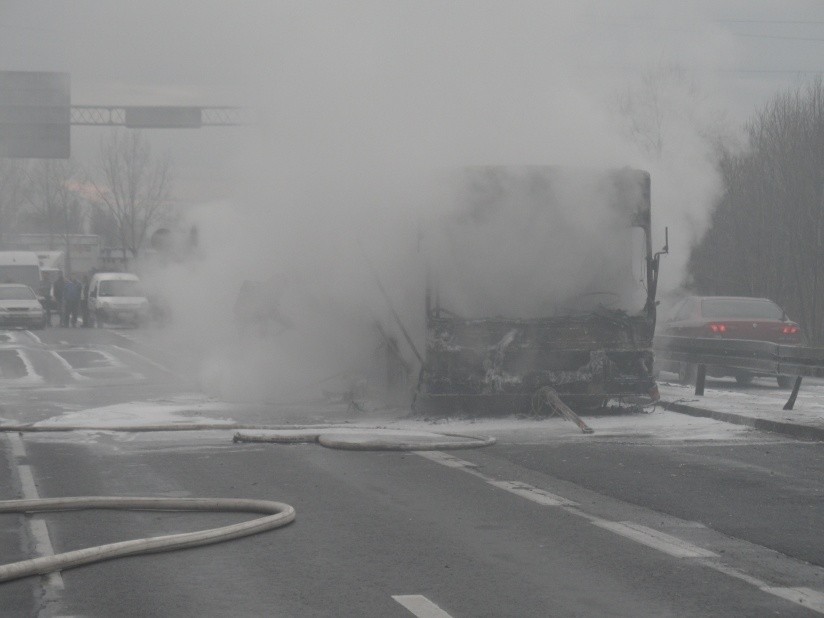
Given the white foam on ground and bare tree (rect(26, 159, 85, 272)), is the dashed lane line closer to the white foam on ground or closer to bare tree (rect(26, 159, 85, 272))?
the white foam on ground

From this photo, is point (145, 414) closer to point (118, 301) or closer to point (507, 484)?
point (507, 484)

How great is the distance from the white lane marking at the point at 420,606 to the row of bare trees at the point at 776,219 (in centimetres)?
2492

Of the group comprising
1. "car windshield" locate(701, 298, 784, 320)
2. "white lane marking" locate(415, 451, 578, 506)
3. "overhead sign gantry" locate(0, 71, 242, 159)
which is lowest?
"white lane marking" locate(415, 451, 578, 506)

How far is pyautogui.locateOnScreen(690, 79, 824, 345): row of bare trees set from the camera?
28.9 meters

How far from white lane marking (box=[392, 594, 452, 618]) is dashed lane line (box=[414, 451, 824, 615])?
5.04ft

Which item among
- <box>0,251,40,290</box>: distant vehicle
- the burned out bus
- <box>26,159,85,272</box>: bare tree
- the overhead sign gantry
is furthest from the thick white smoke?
<box>26,159,85,272</box>: bare tree

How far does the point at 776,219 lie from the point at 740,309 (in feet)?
34.2

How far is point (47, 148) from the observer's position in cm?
3591

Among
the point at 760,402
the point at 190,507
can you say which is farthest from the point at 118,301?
the point at 190,507

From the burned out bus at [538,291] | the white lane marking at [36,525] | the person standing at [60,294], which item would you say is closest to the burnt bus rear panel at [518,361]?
the burned out bus at [538,291]

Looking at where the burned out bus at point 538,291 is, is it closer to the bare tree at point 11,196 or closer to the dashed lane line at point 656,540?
the dashed lane line at point 656,540

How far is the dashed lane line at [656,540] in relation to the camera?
18.4 ft

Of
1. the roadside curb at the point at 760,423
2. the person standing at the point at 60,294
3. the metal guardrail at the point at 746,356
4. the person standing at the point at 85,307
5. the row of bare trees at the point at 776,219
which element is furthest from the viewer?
the person standing at the point at 60,294

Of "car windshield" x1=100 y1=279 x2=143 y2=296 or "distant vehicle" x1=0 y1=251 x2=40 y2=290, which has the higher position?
"distant vehicle" x1=0 y1=251 x2=40 y2=290
